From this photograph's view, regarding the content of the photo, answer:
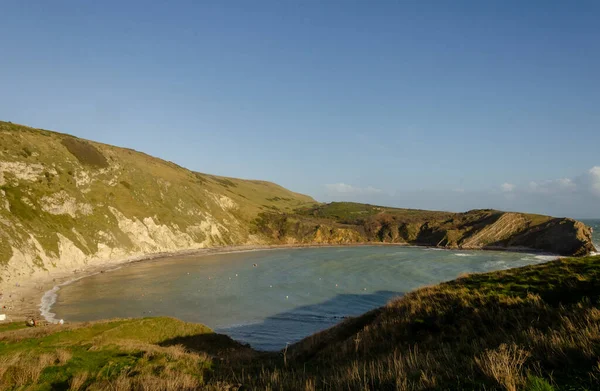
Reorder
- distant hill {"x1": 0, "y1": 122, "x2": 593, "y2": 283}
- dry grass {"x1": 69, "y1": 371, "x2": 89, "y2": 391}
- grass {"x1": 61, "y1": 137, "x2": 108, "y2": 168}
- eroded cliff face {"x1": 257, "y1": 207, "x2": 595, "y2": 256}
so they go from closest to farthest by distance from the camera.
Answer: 1. dry grass {"x1": 69, "y1": 371, "x2": 89, "y2": 391}
2. distant hill {"x1": 0, "y1": 122, "x2": 593, "y2": 283}
3. grass {"x1": 61, "y1": 137, "x2": 108, "y2": 168}
4. eroded cliff face {"x1": 257, "y1": 207, "x2": 595, "y2": 256}

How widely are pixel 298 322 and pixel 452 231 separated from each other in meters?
115

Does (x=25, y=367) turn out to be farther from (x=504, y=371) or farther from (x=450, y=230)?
(x=450, y=230)

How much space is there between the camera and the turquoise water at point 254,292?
36812mm

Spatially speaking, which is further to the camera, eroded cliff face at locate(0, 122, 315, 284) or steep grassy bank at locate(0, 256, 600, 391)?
eroded cliff face at locate(0, 122, 315, 284)

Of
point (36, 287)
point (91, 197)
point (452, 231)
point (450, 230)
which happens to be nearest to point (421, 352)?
point (36, 287)

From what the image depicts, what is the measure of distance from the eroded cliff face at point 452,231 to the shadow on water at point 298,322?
81.6m

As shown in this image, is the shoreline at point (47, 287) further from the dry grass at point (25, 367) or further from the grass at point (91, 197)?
the dry grass at point (25, 367)

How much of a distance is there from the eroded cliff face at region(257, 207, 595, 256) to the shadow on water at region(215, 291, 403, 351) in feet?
Result: 268

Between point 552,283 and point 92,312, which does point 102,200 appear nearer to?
point 92,312

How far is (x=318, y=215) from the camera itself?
18650 centimetres

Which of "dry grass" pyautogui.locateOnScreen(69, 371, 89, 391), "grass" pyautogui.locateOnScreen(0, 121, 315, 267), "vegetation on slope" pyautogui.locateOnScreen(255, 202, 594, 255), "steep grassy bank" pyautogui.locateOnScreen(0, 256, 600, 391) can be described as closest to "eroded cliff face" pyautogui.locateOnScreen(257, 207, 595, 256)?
"vegetation on slope" pyautogui.locateOnScreen(255, 202, 594, 255)

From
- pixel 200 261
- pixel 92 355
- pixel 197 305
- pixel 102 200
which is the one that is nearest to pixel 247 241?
pixel 200 261

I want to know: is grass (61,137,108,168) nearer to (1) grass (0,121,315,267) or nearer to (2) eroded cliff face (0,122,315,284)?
(1) grass (0,121,315,267)

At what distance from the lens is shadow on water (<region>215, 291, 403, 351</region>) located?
101 feet
